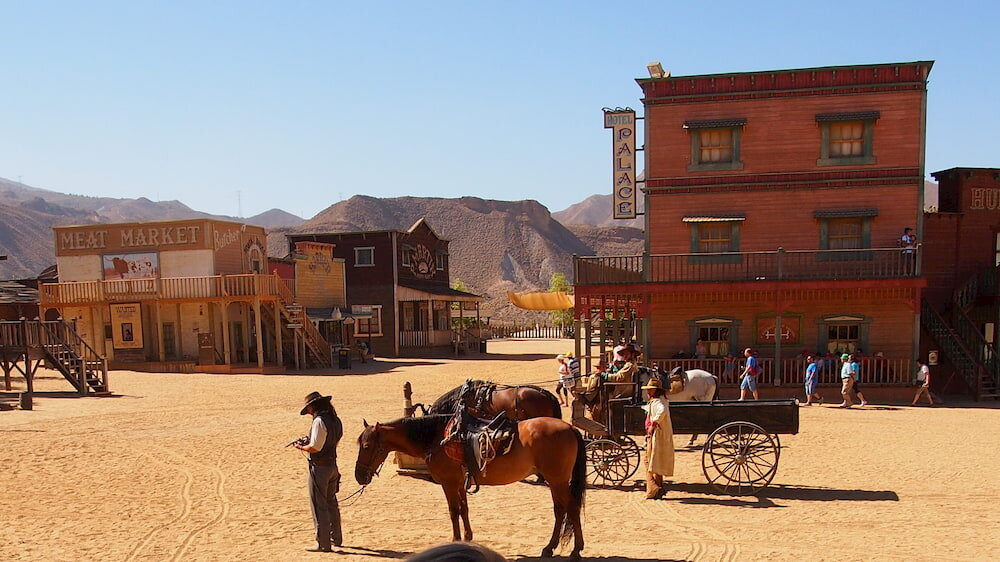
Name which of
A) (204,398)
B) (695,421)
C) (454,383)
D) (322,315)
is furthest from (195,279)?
(695,421)

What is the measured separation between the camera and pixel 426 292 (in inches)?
1483

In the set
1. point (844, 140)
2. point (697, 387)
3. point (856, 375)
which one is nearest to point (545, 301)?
point (844, 140)

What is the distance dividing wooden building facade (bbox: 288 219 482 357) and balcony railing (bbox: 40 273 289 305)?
7192 millimetres

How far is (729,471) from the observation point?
Answer: 10555mm

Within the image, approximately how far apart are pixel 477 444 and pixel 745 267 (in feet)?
50.8

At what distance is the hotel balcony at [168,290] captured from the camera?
1065 inches

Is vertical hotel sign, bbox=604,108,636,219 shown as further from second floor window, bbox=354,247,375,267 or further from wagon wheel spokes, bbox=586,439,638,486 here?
second floor window, bbox=354,247,375,267

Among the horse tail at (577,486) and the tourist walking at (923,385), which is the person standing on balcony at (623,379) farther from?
the tourist walking at (923,385)

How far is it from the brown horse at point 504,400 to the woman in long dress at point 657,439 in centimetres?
158

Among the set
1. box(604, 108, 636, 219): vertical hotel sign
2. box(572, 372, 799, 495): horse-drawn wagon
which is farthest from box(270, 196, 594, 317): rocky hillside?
box(572, 372, 799, 495): horse-drawn wagon

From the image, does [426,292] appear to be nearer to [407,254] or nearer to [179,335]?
[407,254]

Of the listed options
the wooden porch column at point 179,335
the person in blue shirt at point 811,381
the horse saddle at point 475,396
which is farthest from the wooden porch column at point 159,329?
the person in blue shirt at point 811,381

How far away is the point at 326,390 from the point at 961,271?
68.2 ft

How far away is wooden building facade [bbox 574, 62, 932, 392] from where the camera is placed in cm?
1969
